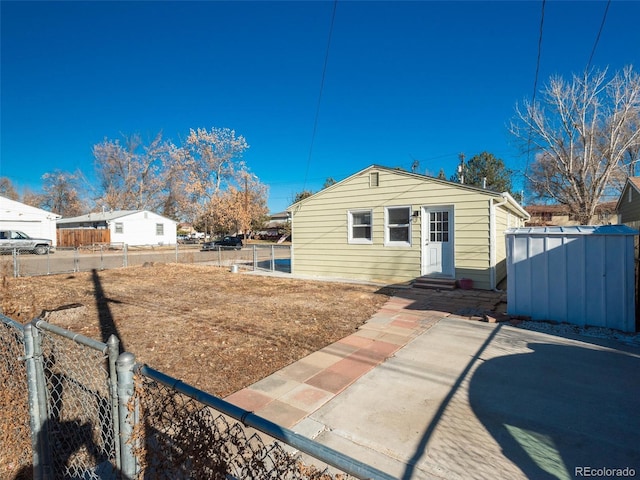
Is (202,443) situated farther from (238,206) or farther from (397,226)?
(238,206)

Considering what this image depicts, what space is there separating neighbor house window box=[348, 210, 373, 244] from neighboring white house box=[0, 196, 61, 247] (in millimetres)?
28120

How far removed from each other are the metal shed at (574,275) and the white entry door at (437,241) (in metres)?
3.39

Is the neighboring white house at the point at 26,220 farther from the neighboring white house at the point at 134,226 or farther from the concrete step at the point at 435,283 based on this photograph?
the concrete step at the point at 435,283

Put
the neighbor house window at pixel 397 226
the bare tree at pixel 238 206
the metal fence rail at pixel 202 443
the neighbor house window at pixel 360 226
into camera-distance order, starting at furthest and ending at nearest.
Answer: the bare tree at pixel 238 206 < the neighbor house window at pixel 360 226 < the neighbor house window at pixel 397 226 < the metal fence rail at pixel 202 443

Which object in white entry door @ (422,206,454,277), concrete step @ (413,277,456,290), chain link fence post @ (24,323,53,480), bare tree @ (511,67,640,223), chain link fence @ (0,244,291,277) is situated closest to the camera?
chain link fence post @ (24,323,53,480)

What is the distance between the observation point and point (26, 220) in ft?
86.0

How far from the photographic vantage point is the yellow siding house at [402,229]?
8828 mm

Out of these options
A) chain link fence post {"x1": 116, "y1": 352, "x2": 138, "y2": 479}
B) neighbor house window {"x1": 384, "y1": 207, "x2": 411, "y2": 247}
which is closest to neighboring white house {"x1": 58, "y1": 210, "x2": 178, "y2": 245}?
neighbor house window {"x1": 384, "y1": 207, "x2": 411, "y2": 247}

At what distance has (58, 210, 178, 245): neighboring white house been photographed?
1145 inches

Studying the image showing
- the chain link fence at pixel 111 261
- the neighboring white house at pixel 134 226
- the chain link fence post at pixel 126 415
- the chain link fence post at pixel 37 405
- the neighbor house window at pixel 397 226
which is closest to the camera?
the chain link fence post at pixel 126 415

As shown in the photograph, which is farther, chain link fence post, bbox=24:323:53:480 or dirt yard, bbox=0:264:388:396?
dirt yard, bbox=0:264:388:396

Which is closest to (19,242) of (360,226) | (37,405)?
(360,226)

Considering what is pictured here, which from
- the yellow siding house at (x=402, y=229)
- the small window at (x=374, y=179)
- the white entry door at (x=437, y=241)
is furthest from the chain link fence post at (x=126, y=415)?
the small window at (x=374, y=179)

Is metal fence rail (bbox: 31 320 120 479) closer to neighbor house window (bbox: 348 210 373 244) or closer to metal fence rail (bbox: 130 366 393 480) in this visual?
metal fence rail (bbox: 130 366 393 480)
